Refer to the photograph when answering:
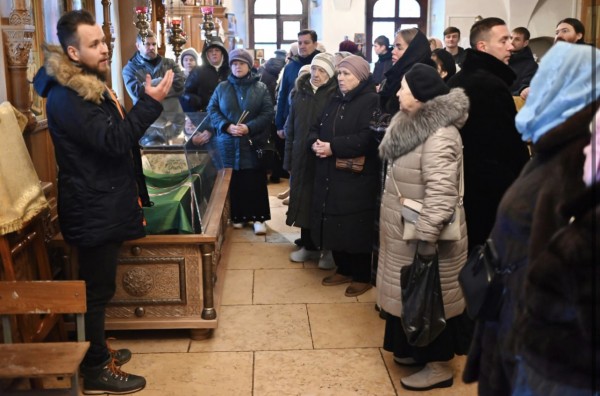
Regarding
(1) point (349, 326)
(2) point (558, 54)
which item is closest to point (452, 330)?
(1) point (349, 326)

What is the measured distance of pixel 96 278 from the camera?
3637 millimetres

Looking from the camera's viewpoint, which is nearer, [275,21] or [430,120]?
[430,120]

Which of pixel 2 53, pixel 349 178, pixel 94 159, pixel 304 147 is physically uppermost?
pixel 2 53

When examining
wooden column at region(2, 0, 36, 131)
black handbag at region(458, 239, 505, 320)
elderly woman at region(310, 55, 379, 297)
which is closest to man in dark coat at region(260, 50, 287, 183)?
elderly woman at region(310, 55, 379, 297)

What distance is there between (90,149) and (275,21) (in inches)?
663

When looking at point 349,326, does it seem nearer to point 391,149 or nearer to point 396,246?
point 396,246

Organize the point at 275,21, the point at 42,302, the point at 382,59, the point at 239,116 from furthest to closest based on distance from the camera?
the point at 275,21 < the point at 382,59 < the point at 239,116 < the point at 42,302

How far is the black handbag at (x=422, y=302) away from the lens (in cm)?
343

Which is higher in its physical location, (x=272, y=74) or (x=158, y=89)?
(x=158, y=89)

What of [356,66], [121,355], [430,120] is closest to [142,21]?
[356,66]

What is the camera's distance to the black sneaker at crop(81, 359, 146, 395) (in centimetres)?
372

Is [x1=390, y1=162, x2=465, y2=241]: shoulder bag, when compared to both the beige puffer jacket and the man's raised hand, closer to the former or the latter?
the beige puffer jacket

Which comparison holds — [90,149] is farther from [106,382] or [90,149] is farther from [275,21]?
[275,21]

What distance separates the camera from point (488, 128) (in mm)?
3893
